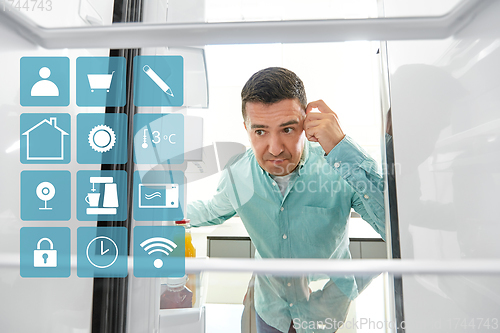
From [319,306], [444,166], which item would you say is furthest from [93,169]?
[444,166]

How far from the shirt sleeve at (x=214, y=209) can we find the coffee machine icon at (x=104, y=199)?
0.47 ft

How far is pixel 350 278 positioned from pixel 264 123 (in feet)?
1.14

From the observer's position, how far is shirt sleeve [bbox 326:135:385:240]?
1.82ft

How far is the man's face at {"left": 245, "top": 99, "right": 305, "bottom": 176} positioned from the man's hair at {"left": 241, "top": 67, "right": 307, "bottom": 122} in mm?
14

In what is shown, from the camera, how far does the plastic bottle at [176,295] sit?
0.57 meters

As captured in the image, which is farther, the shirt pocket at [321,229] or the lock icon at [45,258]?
Result: the shirt pocket at [321,229]

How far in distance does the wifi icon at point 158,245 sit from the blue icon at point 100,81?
28 cm

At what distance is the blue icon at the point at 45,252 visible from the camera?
41cm

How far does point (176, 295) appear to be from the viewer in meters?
0.59

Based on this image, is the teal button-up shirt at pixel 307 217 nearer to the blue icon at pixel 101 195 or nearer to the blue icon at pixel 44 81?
the blue icon at pixel 101 195
